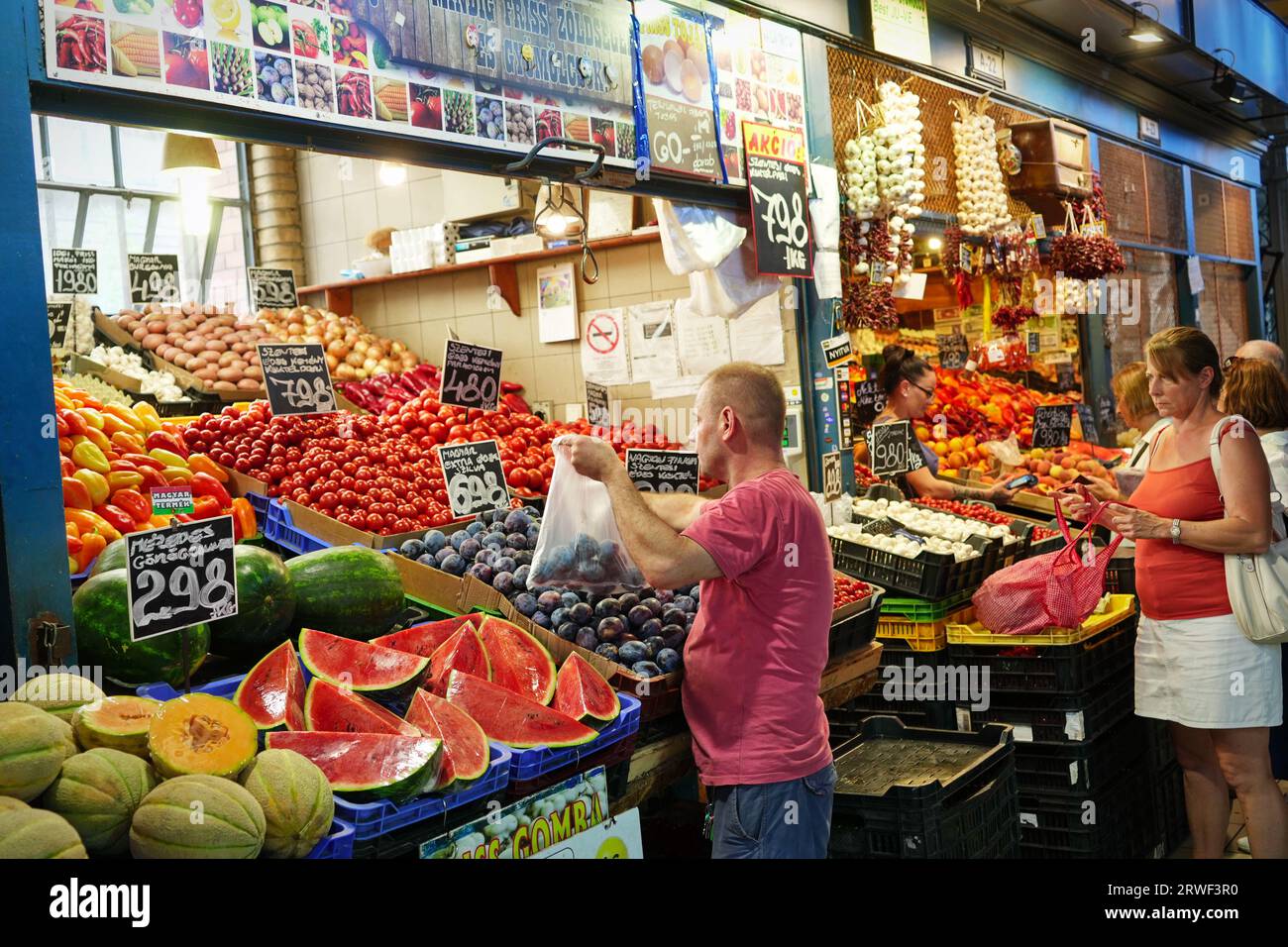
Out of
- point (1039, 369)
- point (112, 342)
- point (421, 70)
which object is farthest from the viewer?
point (1039, 369)

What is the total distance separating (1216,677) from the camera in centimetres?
390

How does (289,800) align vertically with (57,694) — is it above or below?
below

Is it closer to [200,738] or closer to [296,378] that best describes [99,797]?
[200,738]

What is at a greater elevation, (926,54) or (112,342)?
(926,54)

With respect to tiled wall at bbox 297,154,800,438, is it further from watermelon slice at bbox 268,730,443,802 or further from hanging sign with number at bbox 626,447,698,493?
watermelon slice at bbox 268,730,443,802

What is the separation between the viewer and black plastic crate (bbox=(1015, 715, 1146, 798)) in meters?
4.24

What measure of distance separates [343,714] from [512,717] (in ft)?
1.23

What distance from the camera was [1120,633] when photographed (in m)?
4.66

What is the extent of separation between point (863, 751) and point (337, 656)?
6.02 feet

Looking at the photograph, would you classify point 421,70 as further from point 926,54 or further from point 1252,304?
point 1252,304

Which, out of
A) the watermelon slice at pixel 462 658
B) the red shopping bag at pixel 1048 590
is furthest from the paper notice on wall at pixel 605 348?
the watermelon slice at pixel 462 658

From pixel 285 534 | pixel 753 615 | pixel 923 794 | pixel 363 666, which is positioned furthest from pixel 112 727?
pixel 285 534

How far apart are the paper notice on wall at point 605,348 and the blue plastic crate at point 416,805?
4.15 metres
